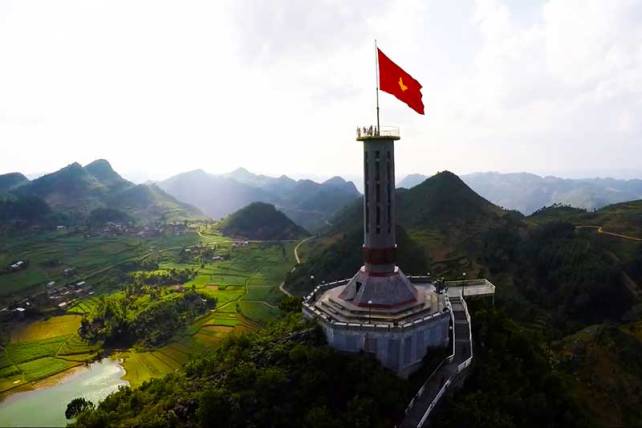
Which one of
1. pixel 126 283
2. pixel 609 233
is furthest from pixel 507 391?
pixel 126 283

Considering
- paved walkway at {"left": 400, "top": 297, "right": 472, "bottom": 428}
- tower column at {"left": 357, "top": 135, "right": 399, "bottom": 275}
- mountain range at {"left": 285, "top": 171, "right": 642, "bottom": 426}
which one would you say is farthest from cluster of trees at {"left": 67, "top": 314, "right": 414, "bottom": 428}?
tower column at {"left": 357, "top": 135, "right": 399, "bottom": 275}

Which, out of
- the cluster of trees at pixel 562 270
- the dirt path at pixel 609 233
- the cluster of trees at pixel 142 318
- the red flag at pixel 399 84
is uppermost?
the red flag at pixel 399 84

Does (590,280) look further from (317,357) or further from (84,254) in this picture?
(84,254)

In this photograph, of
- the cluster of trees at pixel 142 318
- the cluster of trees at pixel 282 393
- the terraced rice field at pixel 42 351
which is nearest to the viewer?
the cluster of trees at pixel 282 393

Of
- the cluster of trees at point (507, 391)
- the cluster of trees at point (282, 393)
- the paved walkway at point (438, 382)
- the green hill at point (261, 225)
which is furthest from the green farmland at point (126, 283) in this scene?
the cluster of trees at point (507, 391)

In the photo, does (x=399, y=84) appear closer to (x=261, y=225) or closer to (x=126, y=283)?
(x=126, y=283)

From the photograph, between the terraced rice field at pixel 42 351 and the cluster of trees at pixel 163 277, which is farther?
the cluster of trees at pixel 163 277

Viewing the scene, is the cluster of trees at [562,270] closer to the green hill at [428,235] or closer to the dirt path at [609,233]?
the green hill at [428,235]

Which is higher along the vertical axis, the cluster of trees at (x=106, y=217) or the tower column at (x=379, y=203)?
the tower column at (x=379, y=203)
